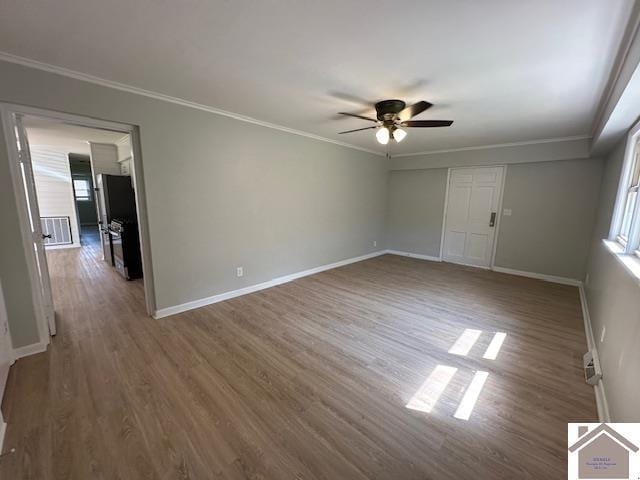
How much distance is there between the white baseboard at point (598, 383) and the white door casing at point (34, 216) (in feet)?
14.7

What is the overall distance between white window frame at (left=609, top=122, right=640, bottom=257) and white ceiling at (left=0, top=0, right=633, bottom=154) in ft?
1.75

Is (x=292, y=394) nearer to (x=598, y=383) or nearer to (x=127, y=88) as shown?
(x=598, y=383)

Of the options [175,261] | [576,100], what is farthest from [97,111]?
[576,100]

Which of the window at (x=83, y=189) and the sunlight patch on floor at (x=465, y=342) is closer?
the sunlight patch on floor at (x=465, y=342)

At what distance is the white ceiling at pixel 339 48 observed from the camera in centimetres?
147

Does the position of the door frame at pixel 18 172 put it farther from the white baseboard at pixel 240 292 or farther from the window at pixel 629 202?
the window at pixel 629 202

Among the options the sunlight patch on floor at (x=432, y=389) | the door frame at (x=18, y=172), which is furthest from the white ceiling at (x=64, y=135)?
the sunlight patch on floor at (x=432, y=389)

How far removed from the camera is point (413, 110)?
2527mm

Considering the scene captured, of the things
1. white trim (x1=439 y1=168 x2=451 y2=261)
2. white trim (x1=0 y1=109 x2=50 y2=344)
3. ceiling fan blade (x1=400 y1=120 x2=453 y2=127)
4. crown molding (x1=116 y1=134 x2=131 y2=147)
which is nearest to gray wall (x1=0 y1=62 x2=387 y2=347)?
white trim (x1=0 y1=109 x2=50 y2=344)

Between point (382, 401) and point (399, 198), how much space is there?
17.2 ft

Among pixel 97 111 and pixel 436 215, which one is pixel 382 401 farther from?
pixel 436 215

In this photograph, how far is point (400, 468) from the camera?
1.41 metres

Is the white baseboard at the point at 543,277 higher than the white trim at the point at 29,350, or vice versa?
the white baseboard at the point at 543,277

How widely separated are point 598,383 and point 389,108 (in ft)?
9.52
